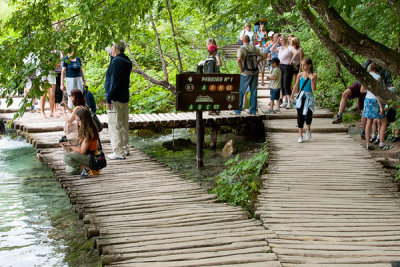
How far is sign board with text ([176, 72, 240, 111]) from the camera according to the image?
9352mm

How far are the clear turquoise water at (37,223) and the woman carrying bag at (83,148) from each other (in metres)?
0.88

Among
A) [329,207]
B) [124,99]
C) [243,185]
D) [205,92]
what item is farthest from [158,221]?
[205,92]

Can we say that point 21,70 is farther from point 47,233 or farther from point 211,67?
point 211,67

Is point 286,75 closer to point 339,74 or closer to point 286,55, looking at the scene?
point 286,55

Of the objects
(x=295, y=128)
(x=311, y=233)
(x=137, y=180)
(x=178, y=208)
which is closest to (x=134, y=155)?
(x=137, y=180)

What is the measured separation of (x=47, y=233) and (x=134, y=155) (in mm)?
2447

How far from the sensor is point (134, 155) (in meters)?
9.23

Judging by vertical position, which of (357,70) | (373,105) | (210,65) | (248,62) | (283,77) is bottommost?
(373,105)

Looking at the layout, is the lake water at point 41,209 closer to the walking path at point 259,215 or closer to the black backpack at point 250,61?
the walking path at point 259,215

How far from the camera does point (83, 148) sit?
7543mm

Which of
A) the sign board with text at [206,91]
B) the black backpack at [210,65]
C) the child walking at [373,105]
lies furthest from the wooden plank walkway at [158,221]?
the child walking at [373,105]

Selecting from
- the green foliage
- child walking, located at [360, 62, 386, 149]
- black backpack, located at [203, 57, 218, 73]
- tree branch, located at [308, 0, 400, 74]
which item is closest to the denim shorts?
black backpack, located at [203, 57, 218, 73]

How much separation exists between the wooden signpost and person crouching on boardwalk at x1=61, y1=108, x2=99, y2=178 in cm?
224

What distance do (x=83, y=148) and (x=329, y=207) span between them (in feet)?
12.7
